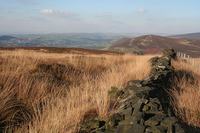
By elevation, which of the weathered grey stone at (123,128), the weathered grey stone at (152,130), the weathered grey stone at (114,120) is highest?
the weathered grey stone at (152,130)

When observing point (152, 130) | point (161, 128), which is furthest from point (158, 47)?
point (152, 130)

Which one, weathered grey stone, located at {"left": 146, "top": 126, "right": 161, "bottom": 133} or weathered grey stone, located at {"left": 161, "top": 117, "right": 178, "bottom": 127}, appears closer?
weathered grey stone, located at {"left": 146, "top": 126, "right": 161, "bottom": 133}

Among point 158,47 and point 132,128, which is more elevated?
point 158,47

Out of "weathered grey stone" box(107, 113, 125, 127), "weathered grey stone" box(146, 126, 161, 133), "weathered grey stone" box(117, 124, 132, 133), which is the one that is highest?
"weathered grey stone" box(146, 126, 161, 133)

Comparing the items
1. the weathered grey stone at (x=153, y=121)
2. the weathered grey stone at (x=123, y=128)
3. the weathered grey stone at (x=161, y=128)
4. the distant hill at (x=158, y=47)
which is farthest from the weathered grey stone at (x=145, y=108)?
the distant hill at (x=158, y=47)

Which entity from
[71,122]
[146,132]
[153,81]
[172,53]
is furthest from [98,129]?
[172,53]

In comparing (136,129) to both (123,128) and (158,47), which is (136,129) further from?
(158,47)

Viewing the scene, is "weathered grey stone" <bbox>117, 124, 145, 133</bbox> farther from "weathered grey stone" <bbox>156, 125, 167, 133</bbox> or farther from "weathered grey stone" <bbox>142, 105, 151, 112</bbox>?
"weathered grey stone" <bbox>142, 105, 151, 112</bbox>

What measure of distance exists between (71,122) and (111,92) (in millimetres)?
1726

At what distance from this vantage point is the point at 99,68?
8.01m

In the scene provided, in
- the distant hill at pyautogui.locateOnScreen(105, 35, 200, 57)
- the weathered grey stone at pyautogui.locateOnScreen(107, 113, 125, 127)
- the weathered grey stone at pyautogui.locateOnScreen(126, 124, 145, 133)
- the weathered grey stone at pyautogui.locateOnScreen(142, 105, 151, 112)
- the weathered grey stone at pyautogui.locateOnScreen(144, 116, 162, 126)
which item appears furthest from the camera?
the distant hill at pyautogui.locateOnScreen(105, 35, 200, 57)

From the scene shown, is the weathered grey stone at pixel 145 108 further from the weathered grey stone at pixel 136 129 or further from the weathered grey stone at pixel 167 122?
the weathered grey stone at pixel 136 129

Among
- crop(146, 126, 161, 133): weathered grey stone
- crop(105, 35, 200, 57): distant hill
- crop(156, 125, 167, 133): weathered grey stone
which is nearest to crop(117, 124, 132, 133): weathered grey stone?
crop(146, 126, 161, 133): weathered grey stone

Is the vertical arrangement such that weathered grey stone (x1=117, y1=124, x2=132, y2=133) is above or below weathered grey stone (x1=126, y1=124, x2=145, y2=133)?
below
